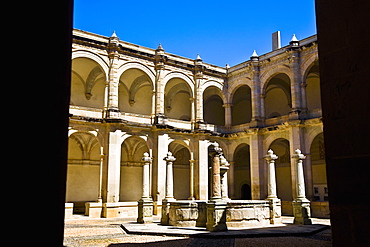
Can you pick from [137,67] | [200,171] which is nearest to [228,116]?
[200,171]

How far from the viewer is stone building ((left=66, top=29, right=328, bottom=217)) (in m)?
19.7

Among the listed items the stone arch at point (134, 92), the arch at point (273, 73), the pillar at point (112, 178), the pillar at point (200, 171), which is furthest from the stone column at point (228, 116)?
the pillar at point (112, 178)

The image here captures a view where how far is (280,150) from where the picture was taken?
26.0 m

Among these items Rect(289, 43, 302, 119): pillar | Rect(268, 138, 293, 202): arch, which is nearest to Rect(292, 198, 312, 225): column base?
Rect(289, 43, 302, 119): pillar

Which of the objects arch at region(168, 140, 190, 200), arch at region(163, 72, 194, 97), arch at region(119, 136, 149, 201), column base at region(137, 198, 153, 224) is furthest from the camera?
arch at region(168, 140, 190, 200)

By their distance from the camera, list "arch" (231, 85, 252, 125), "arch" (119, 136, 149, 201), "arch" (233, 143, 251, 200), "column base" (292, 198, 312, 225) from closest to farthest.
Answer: "column base" (292, 198, 312, 225) → "arch" (119, 136, 149, 201) → "arch" (233, 143, 251, 200) → "arch" (231, 85, 252, 125)

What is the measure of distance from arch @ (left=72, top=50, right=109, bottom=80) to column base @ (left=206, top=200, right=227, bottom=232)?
11659mm

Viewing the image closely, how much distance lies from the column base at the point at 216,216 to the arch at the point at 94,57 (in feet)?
38.3

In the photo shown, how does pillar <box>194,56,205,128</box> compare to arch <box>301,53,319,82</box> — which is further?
pillar <box>194,56,205,128</box>

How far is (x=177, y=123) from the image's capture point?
2303 cm

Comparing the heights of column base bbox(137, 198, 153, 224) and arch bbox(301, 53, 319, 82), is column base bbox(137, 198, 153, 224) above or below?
below

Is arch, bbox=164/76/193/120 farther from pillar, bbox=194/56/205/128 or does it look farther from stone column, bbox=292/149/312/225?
stone column, bbox=292/149/312/225

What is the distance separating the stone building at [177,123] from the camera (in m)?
19.7

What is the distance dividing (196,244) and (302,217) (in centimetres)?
675
